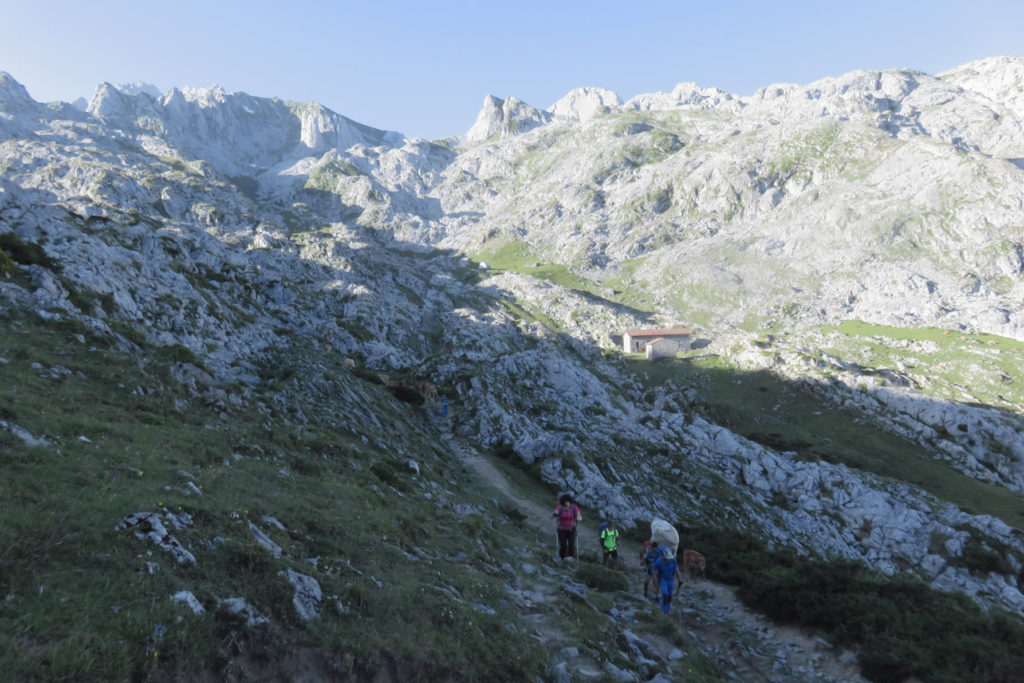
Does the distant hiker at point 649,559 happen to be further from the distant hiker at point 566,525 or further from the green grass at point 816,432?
the green grass at point 816,432

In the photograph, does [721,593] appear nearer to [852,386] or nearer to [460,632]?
[460,632]

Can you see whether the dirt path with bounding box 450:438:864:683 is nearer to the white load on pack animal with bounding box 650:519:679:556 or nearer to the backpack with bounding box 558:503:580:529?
the white load on pack animal with bounding box 650:519:679:556

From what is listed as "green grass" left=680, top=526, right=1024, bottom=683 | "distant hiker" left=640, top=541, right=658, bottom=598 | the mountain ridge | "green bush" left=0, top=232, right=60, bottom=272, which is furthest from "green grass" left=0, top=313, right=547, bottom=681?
"green bush" left=0, top=232, right=60, bottom=272

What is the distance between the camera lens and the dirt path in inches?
500

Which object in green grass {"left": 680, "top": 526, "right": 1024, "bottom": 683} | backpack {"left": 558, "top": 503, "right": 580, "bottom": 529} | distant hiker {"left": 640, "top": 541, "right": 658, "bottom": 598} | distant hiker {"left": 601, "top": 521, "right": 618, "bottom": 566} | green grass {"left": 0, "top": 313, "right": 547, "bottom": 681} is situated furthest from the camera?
distant hiker {"left": 601, "top": 521, "right": 618, "bottom": 566}

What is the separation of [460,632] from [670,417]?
5262 cm

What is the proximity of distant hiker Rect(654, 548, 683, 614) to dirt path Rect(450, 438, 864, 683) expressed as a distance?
63 centimetres

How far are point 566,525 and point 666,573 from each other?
575cm

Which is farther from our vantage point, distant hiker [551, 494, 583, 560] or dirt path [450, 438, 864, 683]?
distant hiker [551, 494, 583, 560]

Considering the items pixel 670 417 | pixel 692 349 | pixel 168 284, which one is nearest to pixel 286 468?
pixel 168 284

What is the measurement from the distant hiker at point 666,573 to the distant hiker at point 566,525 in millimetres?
4954

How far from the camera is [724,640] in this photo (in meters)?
16.6

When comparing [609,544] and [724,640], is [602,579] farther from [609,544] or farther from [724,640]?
[724,640]

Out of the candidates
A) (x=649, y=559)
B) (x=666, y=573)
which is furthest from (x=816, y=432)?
(x=666, y=573)
